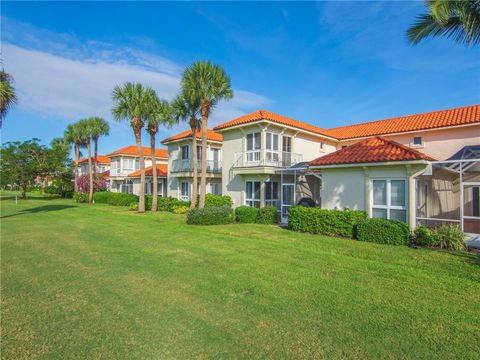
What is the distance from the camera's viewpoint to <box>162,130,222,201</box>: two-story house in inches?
1069

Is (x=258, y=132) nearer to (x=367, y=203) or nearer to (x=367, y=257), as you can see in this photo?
(x=367, y=203)

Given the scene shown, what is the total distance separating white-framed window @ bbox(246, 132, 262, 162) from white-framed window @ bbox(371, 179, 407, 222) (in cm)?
865

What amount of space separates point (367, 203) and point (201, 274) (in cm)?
980

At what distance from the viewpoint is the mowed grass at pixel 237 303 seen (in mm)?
4027

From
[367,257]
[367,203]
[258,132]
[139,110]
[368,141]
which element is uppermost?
[139,110]

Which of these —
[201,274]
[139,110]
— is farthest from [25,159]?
[201,274]

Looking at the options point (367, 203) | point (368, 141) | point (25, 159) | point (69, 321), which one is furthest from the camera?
point (25, 159)

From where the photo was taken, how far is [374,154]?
14.0 meters

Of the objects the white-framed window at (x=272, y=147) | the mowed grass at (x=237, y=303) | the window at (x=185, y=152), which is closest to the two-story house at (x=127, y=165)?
the window at (x=185, y=152)

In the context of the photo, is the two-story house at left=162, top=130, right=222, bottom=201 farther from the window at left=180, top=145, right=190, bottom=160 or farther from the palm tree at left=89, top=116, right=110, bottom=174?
the palm tree at left=89, top=116, right=110, bottom=174

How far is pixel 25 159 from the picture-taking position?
4300 cm

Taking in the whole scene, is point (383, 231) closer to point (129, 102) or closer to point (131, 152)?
point (129, 102)

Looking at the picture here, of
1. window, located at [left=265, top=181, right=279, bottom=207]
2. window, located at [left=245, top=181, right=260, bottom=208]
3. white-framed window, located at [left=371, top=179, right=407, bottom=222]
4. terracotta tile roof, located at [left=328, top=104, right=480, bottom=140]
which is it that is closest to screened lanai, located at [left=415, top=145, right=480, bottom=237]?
white-framed window, located at [left=371, top=179, right=407, bottom=222]

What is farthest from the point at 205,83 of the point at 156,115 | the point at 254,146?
the point at 156,115
